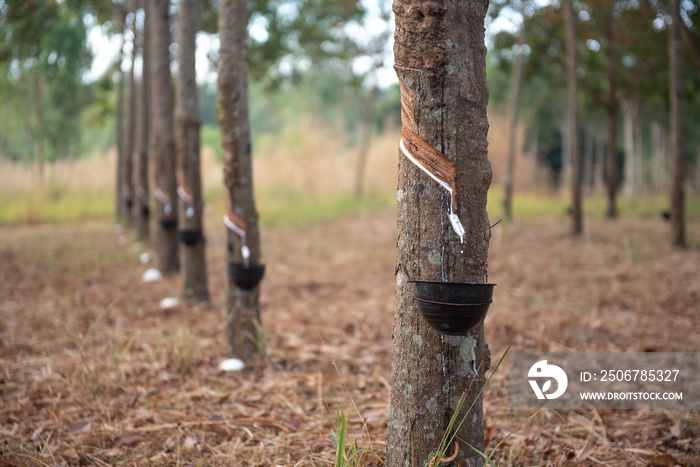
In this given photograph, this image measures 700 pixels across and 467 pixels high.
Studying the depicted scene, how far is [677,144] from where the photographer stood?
6.01 meters

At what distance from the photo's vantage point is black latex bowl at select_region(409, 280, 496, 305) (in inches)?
53.1

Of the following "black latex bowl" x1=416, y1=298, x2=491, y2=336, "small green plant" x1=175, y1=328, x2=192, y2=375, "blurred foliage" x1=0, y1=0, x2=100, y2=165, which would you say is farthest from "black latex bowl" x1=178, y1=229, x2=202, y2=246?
"blurred foliage" x1=0, y1=0, x2=100, y2=165

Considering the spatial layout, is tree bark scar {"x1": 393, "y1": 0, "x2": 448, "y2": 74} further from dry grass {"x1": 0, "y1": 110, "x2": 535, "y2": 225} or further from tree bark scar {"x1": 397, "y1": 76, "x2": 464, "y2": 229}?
dry grass {"x1": 0, "y1": 110, "x2": 535, "y2": 225}

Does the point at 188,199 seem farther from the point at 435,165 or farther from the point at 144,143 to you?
the point at 144,143

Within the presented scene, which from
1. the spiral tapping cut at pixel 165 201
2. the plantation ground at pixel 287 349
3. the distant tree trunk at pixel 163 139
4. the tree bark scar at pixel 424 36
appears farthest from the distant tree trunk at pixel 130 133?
the tree bark scar at pixel 424 36

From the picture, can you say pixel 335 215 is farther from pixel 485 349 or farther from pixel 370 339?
pixel 485 349

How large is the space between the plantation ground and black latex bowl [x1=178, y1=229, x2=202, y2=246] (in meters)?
0.55

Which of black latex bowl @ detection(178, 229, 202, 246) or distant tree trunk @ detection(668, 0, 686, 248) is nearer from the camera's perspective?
black latex bowl @ detection(178, 229, 202, 246)

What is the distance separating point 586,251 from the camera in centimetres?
648

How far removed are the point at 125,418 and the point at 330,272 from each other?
158 inches

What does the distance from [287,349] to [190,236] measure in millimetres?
1370

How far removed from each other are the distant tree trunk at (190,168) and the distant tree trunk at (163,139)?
0.87 meters

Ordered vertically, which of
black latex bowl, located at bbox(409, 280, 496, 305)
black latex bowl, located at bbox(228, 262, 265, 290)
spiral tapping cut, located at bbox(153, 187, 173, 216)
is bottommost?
black latex bowl, located at bbox(228, 262, 265, 290)

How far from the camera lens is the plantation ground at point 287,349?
2.03 metres
